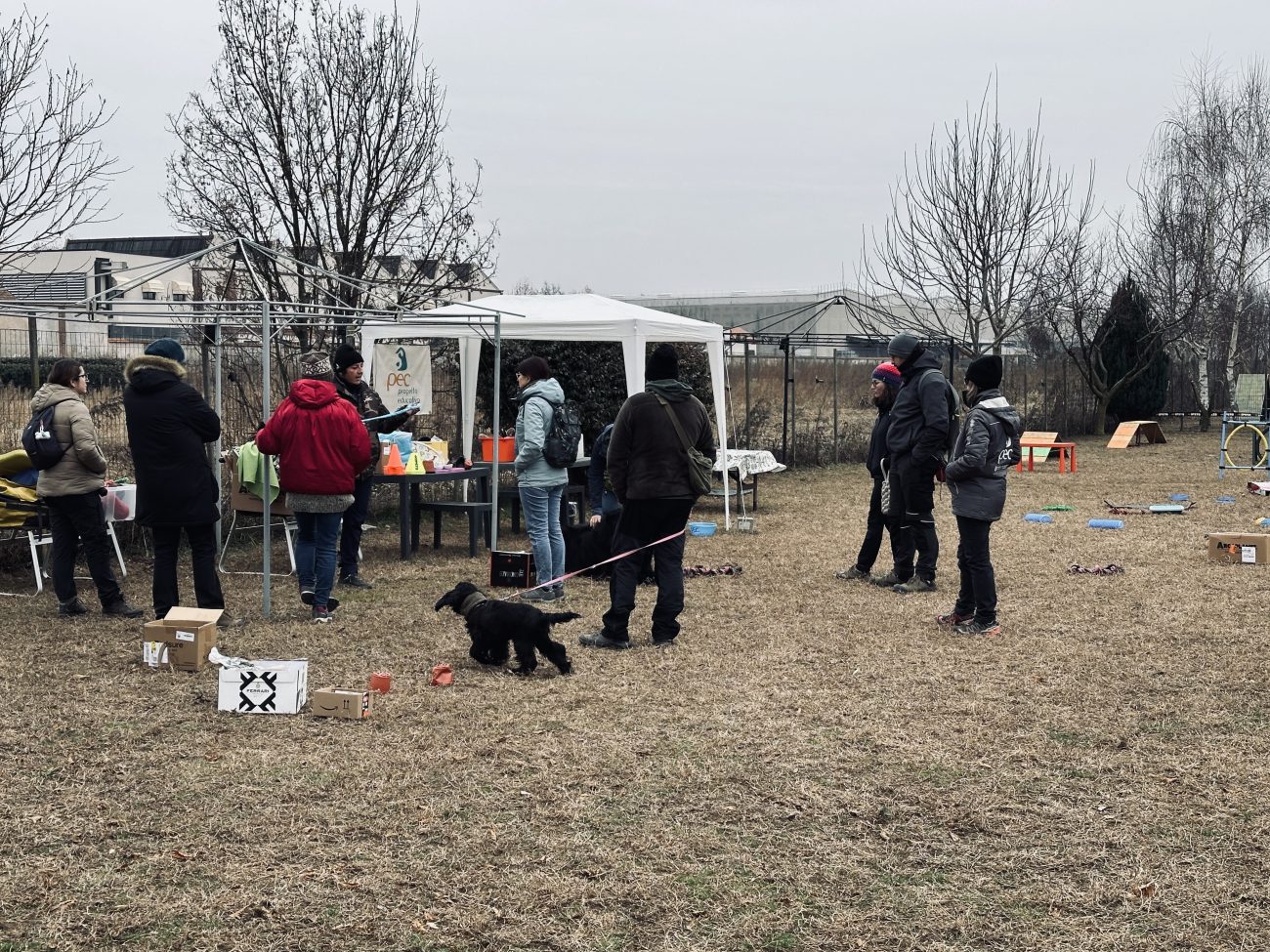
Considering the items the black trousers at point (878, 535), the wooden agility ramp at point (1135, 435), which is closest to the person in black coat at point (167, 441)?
the black trousers at point (878, 535)

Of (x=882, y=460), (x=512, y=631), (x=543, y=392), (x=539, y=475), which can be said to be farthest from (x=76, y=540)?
(x=882, y=460)

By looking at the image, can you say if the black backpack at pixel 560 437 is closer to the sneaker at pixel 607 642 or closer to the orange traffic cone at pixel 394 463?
the sneaker at pixel 607 642

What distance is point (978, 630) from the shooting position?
297 inches

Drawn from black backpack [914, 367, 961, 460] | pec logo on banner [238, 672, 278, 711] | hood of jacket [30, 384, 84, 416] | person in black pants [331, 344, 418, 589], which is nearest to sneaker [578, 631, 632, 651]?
pec logo on banner [238, 672, 278, 711]

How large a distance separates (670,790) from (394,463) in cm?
567

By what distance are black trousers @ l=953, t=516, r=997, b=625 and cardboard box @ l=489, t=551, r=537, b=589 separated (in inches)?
113

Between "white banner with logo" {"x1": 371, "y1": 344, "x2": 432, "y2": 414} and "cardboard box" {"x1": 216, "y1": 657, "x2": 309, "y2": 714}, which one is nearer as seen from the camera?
"cardboard box" {"x1": 216, "y1": 657, "x2": 309, "y2": 714}

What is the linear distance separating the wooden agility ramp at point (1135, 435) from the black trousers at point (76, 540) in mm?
19923

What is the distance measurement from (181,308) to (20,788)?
5.11 metres

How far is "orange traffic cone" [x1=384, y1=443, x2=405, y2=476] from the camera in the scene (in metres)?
9.89

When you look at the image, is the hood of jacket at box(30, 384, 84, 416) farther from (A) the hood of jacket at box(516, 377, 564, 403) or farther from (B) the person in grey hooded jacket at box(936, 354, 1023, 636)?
(B) the person in grey hooded jacket at box(936, 354, 1023, 636)

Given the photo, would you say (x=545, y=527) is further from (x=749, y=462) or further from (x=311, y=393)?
(x=749, y=462)

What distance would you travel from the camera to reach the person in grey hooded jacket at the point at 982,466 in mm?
7141

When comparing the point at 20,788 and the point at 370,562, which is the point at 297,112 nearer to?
the point at 370,562
